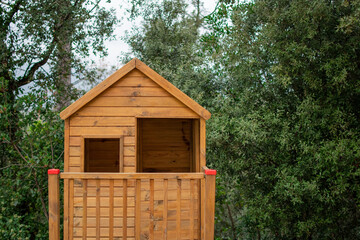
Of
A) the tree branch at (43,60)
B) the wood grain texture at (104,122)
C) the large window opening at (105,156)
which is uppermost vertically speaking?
the tree branch at (43,60)

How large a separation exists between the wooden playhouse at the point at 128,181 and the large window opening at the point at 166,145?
2507 mm

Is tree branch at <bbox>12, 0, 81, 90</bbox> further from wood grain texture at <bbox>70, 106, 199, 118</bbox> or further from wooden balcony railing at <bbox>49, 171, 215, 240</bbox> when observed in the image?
wooden balcony railing at <bbox>49, 171, 215, 240</bbox>

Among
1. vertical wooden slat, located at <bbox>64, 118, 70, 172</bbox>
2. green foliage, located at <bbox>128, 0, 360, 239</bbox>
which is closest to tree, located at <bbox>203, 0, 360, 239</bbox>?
green foliage, located at <bbox>128, 0, 360, 239</bbox>

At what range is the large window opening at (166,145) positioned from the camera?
7309 millimetres

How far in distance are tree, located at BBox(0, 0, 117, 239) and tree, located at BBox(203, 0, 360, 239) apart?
11.9 ft

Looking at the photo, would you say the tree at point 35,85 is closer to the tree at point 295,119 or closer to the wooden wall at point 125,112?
the wooden wall at point 125,112

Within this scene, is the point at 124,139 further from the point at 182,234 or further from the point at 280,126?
the point at 280,126

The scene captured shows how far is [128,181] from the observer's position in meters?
4.54

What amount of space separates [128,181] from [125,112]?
93cm

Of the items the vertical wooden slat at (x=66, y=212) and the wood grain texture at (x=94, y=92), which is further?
the wood grain texture at (x=94, y=92)

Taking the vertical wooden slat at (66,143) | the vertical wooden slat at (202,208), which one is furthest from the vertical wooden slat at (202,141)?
the vertical wooden slat at (66,143)

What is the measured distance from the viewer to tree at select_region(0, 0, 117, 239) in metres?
6.91

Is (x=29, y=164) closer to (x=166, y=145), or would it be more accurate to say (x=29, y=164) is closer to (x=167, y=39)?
(x=166, y=145)

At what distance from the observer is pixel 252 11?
8.55 m
